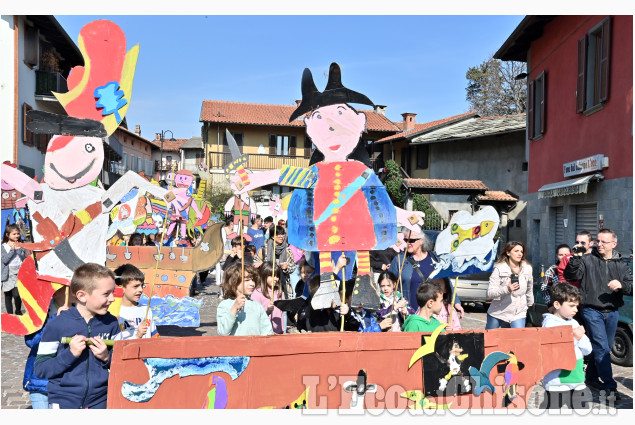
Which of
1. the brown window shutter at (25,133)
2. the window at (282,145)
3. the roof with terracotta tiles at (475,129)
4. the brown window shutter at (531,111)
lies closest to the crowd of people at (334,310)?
the brown window shutter at (531,111)

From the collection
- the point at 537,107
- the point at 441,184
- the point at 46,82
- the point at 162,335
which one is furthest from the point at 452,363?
the point at 46,82

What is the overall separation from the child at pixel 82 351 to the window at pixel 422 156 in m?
28.8

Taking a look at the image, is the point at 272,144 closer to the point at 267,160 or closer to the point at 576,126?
the point at 267,160

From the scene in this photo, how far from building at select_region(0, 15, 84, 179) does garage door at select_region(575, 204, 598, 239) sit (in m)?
13.7

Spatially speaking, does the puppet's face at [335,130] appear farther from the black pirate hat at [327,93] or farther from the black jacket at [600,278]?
the black jacket at [600,278]

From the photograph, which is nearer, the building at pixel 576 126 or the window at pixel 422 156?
the building at pixel 576 126

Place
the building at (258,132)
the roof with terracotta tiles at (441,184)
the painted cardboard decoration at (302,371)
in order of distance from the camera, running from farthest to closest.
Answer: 1. the building at (258,132)
2. the roof with terracotta tiles at (441,184)
3. the painted cardboard decoration at (302,371)

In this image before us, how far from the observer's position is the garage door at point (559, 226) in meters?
14.8

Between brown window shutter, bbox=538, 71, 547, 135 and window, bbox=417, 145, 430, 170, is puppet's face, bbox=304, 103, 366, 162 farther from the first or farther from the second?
window, bbox=417, 145, 430, 170

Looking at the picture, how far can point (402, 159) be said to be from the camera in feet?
114

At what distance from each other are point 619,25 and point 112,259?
934 centimetres

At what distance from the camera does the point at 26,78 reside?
20938 mm

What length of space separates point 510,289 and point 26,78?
63.9 feet

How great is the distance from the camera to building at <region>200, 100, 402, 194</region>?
1348 inches
